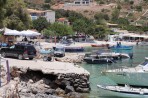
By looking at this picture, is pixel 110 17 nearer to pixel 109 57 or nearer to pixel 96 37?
pixel 96 37

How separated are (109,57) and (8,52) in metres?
26.3

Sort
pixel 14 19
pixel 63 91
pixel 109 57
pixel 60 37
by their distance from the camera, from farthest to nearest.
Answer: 1. pixel 60 37
2. pixel 109 57
3. pixel 14 19
4. pixel 63 91

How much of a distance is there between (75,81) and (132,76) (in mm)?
4817

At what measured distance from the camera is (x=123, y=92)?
3175 centimetres

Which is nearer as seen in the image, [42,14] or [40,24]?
[40,24]

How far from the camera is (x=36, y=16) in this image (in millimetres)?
141750

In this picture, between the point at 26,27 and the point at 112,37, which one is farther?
the point at 112,37

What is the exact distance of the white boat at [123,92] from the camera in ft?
103

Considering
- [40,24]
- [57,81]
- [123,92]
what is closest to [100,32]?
[40,24]

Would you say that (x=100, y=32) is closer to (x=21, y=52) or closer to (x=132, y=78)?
(x=21, y=52)

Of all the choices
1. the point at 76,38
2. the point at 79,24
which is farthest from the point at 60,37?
the point at 79,24

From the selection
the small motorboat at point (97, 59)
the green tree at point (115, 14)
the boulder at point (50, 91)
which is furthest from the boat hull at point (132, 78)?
the green tree at point (115, 14)

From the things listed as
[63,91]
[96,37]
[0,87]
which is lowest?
[96,37]

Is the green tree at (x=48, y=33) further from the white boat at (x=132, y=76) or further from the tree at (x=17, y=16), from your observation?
the white boat at (x=132, y=76)
